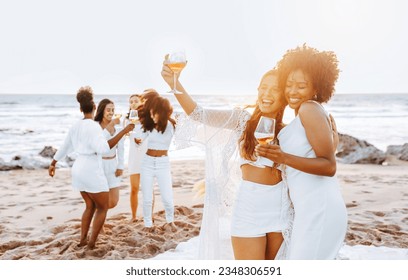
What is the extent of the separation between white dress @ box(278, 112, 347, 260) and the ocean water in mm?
8921

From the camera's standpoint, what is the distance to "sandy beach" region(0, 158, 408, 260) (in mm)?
4602

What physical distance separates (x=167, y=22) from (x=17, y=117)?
17.0 metres

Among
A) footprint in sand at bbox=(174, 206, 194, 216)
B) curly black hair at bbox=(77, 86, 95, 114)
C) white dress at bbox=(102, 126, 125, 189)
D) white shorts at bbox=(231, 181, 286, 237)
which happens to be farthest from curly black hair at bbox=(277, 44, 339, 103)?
footprint in sand at bbox=(174, 206, 194, 216)

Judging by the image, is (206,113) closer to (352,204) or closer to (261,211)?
(261,211)

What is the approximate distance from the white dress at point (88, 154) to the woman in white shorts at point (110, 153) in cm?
64

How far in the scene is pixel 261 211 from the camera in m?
2.31

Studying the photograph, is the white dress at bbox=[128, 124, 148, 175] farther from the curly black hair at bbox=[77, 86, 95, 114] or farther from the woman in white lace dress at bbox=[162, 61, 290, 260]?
the woman in white lace dress at bbox=[162, 61, 290, 260]

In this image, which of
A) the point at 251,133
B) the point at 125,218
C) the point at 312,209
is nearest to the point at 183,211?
the point at 125,218

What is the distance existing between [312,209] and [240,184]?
1.59 feet

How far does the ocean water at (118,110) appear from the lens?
559 inches

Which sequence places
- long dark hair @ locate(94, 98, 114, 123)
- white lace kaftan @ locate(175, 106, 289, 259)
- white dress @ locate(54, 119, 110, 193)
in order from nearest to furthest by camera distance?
white lace kaftan @ locate(175, 106, 289, 259) < white dress @ locate(54, 119, 110, 193) < long dark hair @ locate(94, 98, 114, 123)

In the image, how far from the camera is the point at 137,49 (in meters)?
15.5

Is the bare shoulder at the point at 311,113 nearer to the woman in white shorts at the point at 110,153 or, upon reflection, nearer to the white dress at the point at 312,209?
the white dress at the point at 312,209
